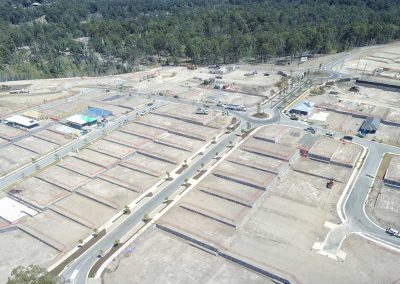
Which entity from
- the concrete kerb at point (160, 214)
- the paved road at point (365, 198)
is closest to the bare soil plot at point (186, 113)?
the concrete kerb at point (160, 214)

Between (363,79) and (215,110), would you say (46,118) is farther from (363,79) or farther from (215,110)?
(363,79)

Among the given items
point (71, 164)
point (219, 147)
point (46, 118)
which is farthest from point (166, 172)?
point (46, 118)

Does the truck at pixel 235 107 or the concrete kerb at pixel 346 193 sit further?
the truck at pixel 235 107

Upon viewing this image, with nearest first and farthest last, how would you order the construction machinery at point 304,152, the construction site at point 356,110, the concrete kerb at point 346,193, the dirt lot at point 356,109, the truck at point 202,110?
the concrete kerb at point 346,193
the construction machinery at point 304,152
the construction site at point 356,110
the dirt lot at point 356,109
the truck at point 202,110

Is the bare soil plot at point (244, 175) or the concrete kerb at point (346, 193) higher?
the bare soil plot at point (244, 175)

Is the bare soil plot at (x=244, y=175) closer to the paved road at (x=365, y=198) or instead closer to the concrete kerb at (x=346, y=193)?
the concrete kerb at (x=346, y=193)

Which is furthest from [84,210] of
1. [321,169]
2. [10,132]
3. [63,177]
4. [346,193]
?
[346,193]

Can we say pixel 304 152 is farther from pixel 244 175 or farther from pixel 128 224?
pixel 128 224
